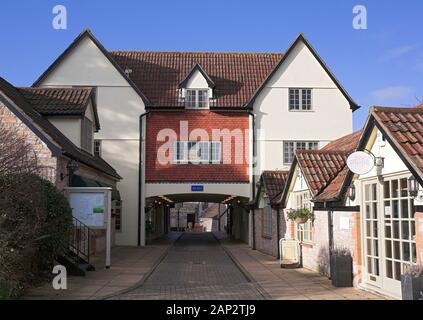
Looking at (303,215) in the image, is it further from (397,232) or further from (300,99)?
(300,99)

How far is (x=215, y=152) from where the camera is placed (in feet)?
96.4

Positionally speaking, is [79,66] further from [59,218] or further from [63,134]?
[59,218]

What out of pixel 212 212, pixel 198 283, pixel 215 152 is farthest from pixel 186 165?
pixel 212 212

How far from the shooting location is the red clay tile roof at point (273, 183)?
904 inches

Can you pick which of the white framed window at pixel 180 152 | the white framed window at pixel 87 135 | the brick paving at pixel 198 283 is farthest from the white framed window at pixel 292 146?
the white framed window at pixel 87 135

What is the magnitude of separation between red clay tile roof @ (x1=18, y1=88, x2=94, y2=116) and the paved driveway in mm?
6991

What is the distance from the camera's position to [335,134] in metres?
29.7

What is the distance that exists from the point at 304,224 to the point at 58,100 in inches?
Result: 432

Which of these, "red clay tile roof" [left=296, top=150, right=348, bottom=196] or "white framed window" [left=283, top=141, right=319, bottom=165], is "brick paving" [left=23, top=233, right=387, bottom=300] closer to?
"red clay tile roof" [left=296, top=150, right=348, bottom=196]

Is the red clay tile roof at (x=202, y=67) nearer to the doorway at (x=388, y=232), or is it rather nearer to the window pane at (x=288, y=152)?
the window pane at (x=288, y=152)
